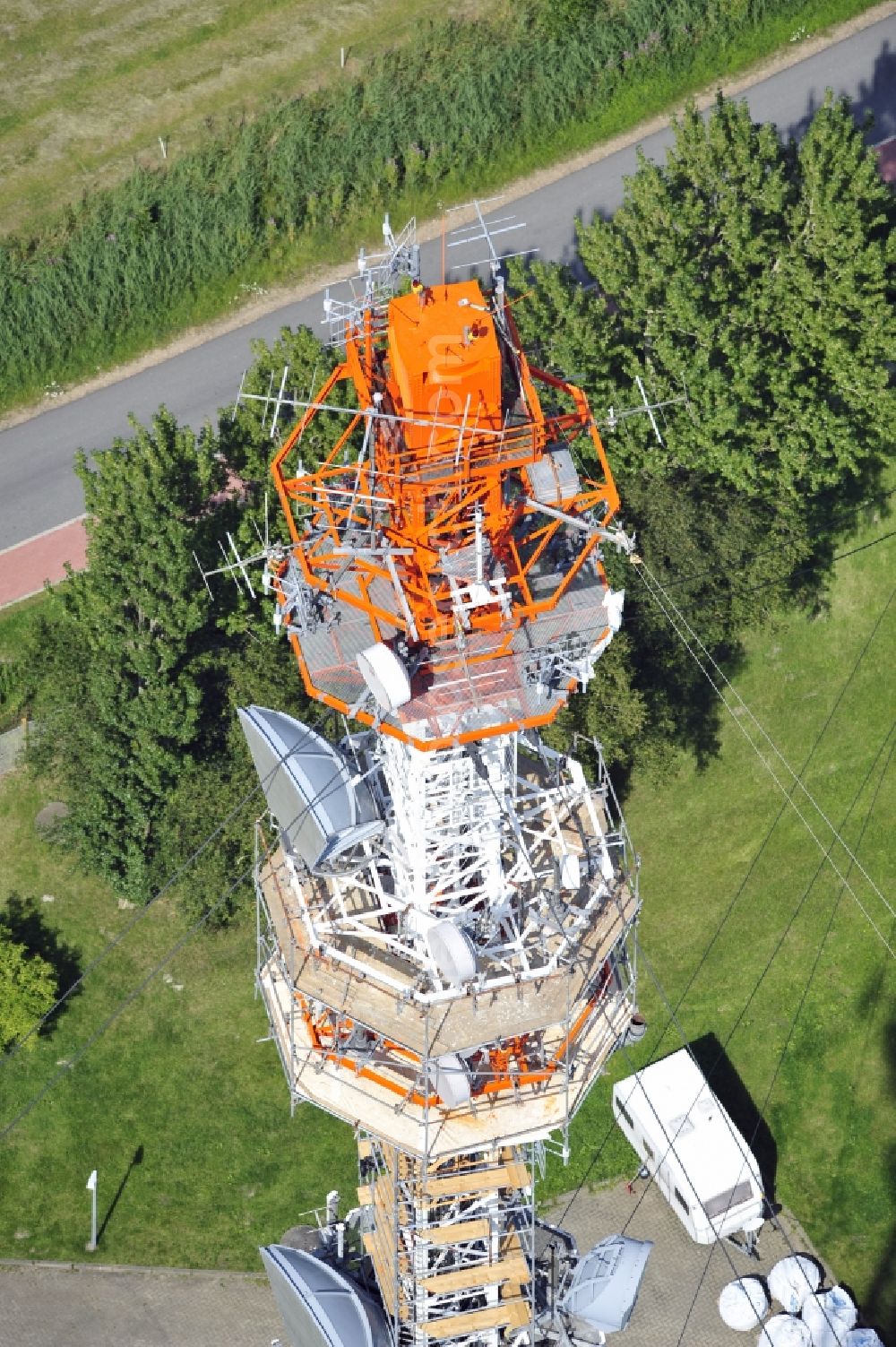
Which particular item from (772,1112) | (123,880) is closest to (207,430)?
(123,880)

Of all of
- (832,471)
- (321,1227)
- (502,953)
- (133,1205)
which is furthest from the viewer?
(832,471)

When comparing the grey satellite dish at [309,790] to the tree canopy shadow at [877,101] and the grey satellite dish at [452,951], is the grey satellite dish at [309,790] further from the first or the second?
the tree canopy shadow at [877,101]

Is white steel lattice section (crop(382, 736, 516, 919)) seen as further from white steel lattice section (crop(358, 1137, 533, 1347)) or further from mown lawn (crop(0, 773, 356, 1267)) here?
mown lawn (crop(0, 773, 356, 1267))

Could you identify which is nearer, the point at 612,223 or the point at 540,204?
the point at 612,223

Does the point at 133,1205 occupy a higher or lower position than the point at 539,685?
lower

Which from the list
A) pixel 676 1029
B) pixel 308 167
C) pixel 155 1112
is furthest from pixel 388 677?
pixel 308 167

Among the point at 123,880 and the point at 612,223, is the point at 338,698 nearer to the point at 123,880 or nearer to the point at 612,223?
the point at 123,880

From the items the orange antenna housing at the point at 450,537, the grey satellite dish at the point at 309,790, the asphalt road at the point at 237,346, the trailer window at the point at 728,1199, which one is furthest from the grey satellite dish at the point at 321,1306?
the asphalt road at the point at 237,346
